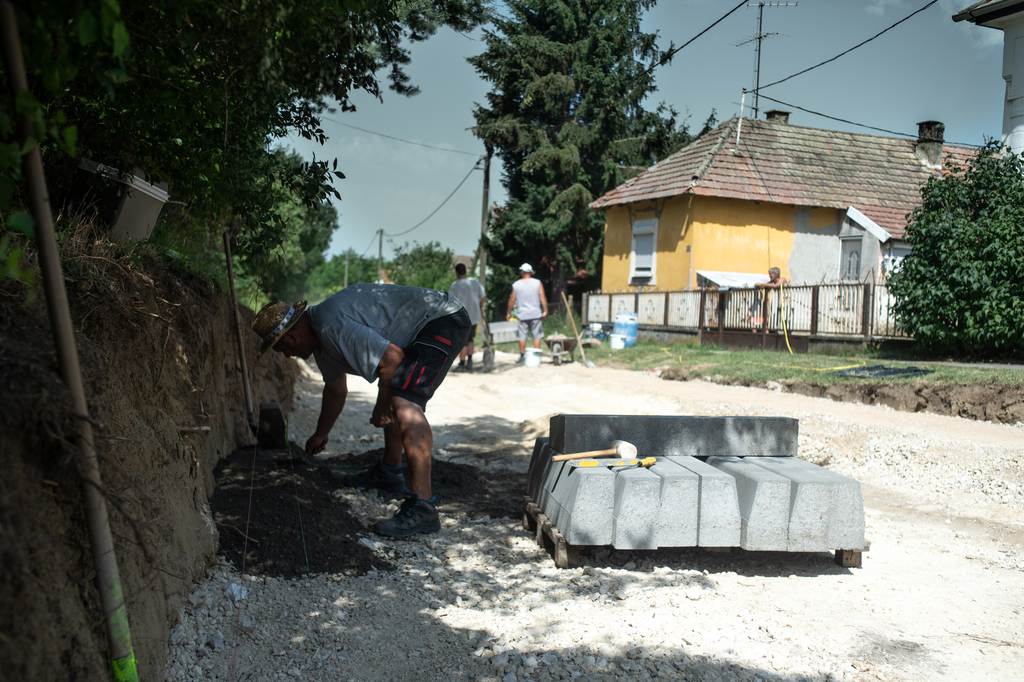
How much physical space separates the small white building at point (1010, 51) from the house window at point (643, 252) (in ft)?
30.2

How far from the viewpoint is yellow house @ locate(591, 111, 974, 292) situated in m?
18.9

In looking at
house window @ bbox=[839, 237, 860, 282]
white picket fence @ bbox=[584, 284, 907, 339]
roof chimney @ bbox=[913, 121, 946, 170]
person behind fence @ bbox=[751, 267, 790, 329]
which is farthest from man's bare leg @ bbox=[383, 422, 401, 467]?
roof chimney @ bbox=[913, 121, 946, 170]

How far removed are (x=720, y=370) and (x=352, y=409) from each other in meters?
5.67

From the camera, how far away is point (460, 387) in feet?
35.6

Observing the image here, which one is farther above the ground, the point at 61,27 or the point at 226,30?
the point at 226,30

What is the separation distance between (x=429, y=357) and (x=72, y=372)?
103 inches

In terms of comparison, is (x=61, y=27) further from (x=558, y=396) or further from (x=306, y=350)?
(x=558, y=396)

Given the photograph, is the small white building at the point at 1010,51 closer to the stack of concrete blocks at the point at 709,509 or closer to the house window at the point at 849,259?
the house window at the point at 849,259

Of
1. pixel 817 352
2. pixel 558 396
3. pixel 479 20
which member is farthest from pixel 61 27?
pixel 817 352

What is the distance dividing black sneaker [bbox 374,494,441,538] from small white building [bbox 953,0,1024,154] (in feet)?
41.9

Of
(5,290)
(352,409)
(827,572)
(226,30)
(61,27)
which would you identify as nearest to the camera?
(61,27)

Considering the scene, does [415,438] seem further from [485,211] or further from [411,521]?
[485,211]

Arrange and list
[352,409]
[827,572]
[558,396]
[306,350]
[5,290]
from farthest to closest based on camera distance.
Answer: [558,396]
[352,409]
[306,350]
[827,572]
[5,290]

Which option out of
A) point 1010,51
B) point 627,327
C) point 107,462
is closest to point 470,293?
point 627,327
